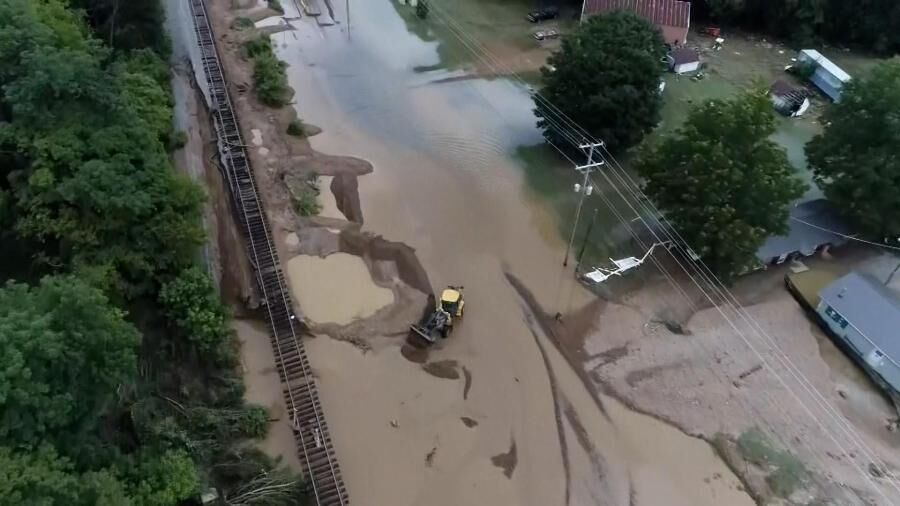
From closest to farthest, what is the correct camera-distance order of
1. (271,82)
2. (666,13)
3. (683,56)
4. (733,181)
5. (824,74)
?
(733,181) → (271,82) → (824,74) → (683,56) → (666,13)

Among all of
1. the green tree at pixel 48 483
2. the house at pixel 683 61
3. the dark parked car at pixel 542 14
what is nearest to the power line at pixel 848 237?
the house at pixel 683 61

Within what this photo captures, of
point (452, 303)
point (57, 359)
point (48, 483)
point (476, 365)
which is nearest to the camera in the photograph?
point (48, 483)

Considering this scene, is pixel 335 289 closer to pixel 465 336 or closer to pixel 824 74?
pixel 465 336

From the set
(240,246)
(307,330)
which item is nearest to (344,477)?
(307,330)

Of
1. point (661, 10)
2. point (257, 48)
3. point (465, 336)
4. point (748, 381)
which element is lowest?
point (748, 381)

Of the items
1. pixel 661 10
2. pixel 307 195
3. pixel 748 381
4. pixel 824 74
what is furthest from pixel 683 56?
pixel 307 195

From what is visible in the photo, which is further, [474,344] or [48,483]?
[474,344]

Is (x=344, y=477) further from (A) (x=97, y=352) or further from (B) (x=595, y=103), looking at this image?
(B) (x=595, y=103)

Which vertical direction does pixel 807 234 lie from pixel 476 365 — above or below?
above
